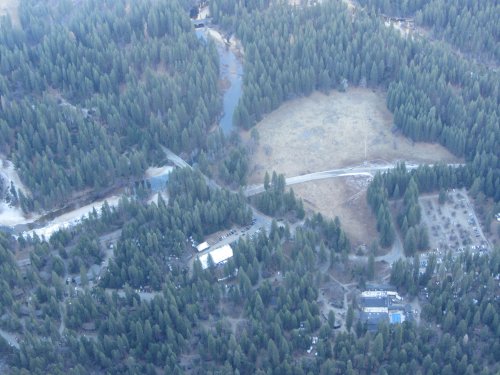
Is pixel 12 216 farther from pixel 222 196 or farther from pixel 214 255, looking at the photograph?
pixel 214 255

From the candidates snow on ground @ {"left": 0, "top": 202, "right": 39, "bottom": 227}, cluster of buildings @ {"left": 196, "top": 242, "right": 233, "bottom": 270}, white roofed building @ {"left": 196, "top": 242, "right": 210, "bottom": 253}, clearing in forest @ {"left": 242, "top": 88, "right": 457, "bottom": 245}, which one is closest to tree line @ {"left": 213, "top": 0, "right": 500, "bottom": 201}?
clearing in forest @ {"left": 242, "top": 88, "right": 457, "bottom": 245}

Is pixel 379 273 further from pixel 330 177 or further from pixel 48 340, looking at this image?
pixel 48 340

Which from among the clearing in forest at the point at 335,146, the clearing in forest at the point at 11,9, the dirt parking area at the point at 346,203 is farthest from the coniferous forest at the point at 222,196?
the clearing in forest at the point at 11,9

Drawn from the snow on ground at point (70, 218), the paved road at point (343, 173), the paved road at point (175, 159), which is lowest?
the snow on ground at point (70, 218)

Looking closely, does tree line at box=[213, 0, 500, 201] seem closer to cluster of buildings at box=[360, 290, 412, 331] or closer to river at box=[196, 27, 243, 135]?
river at box=[196, 27, 243, 135]

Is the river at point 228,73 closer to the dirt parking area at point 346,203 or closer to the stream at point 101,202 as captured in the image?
the stream at point 101,202
